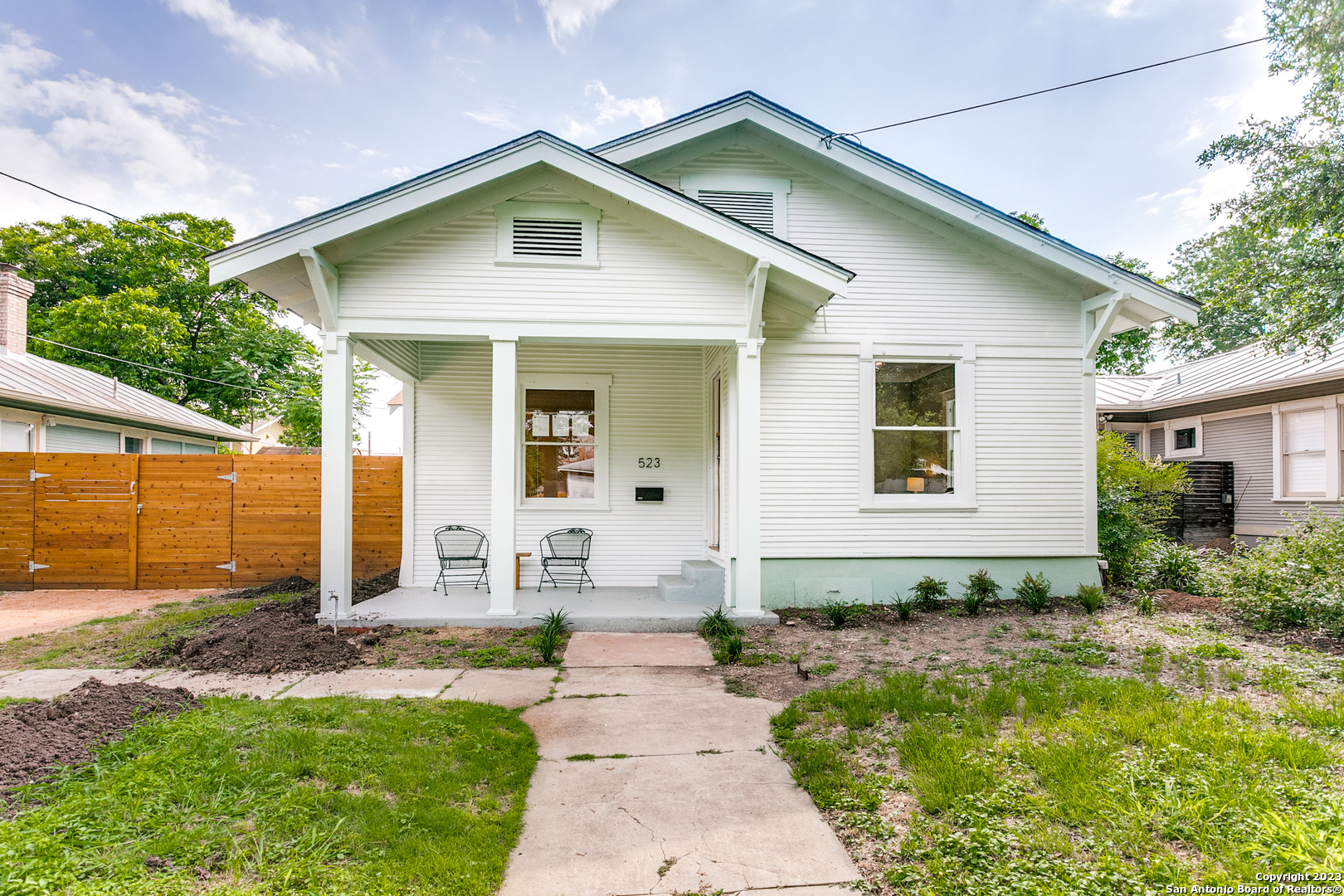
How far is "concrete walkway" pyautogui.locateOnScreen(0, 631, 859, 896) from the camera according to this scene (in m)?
2.33

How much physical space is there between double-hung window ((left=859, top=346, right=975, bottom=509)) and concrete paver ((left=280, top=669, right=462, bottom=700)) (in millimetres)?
5103

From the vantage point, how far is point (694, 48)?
10.3m

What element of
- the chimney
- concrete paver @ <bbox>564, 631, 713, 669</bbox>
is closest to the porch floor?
concrete paver @ <bbox>564, 631, 713, 669</bbox>

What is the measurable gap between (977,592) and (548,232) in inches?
242

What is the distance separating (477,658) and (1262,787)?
4.87m

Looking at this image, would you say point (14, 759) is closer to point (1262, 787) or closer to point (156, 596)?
point (1262, 787)

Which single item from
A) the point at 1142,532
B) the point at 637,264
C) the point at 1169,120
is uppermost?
the point at 1169,120

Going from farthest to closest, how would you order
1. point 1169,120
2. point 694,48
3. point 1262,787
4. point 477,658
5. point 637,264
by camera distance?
1. point 1169,120
2. point 694,48
3. point 637,264
4. point 477,658
5. point 1262,787

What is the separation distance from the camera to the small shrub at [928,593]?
7117 millimetres

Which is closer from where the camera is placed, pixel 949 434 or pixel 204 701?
pixel 204 701

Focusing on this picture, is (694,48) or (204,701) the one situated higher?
(694,48)

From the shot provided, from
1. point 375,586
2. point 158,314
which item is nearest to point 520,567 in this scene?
point 375,586

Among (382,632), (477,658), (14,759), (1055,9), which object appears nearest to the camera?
(14,759)

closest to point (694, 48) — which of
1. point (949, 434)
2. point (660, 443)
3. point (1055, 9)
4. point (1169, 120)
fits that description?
point (1055, 9)
